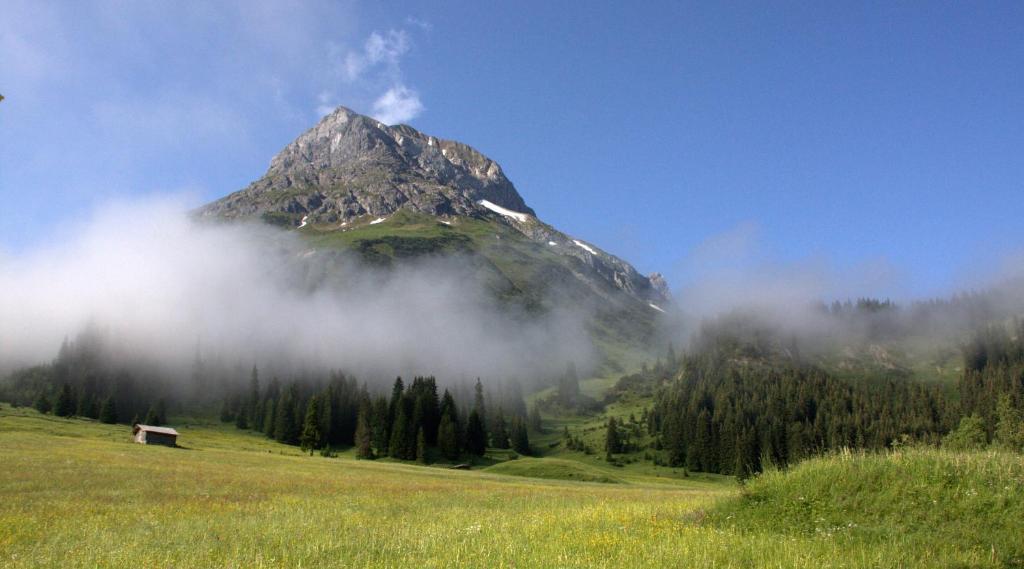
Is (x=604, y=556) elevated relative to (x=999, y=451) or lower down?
lower down

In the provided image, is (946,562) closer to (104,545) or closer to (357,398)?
(104,545)

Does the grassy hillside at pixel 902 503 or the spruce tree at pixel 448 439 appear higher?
the grassy hillside at pixel 902 503

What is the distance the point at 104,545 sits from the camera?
17188 millimetres

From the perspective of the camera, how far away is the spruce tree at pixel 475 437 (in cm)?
13788

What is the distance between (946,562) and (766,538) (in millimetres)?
4140

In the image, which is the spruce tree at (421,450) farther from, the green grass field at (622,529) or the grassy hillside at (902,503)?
the grassy hillside at (902,503)

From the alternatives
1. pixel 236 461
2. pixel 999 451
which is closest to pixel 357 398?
pixel 236 461

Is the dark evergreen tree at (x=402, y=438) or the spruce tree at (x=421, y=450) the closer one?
the spruce tree at (x=421, y=450)

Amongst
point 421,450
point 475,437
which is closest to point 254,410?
point 475,437

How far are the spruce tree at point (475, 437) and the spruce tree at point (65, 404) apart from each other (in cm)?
10842

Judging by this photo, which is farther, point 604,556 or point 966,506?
point 966,506

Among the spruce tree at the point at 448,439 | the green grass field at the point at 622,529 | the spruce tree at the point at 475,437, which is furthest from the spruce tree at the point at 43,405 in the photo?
the green grass field at the point at 622,529

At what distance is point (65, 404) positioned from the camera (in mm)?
157625

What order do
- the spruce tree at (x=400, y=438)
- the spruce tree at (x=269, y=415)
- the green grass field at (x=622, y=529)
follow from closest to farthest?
the green grass field at (x=622, y=529) < the spruce tree at (x=400, y=438) < the spruce tree at (x=269, y=415)
